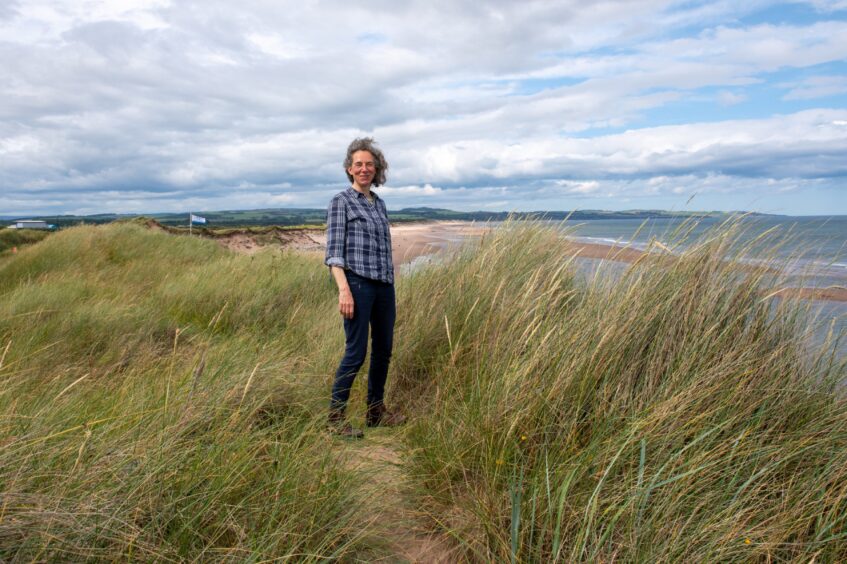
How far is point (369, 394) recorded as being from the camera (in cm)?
395

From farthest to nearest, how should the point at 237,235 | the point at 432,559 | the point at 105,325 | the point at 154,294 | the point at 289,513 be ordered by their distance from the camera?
1. the point at 237,235
2. the point at 154,294
3. the point at 105,325
4. the point at 432,559
5. the point at 289,513

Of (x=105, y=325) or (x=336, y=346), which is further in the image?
(x=105, y=325)

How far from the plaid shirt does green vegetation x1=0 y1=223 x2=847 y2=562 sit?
824 millimetres

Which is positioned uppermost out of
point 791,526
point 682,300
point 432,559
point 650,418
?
point 682,300

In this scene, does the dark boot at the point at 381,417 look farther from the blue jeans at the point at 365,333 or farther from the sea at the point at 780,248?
the sea at the point at 780,248

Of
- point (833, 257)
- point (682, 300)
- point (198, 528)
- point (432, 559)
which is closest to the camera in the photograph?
point (198, 528)

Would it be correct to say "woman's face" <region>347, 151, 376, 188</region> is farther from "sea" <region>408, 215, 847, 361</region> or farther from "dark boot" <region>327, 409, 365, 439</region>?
"sea" <region>408, 215, 847, 361</region>

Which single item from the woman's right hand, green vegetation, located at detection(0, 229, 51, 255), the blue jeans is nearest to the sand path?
the blue jeans

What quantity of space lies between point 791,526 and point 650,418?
0.62m

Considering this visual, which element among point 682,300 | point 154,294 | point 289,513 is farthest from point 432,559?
point 154,294

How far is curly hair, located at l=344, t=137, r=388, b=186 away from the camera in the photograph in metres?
3.85

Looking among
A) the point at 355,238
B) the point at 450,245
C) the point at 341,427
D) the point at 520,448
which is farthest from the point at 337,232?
the point at 450,245

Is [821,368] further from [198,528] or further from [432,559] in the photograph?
[198,528]

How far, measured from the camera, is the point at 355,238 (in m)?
3.62
